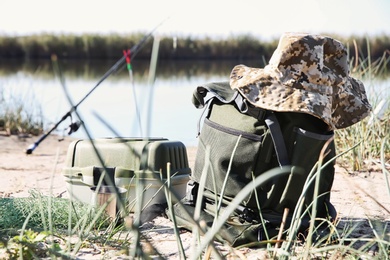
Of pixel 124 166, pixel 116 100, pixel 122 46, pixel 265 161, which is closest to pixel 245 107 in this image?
pixel 265 161

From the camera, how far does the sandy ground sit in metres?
3.03

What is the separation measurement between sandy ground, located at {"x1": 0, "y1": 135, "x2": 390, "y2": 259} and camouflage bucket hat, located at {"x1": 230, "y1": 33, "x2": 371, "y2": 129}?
32cm

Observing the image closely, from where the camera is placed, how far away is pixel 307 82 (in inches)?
115

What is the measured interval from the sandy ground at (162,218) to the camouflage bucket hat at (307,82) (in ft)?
1.06

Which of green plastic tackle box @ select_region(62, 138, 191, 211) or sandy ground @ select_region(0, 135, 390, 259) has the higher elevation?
green plastic tackle box @ select_region(62, 138, 191, 211)

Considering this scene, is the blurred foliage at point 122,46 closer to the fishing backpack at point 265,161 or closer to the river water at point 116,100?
the river water at point 116,100

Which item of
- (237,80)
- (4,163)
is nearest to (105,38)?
(4,163)

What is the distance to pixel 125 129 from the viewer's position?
31.1 ft

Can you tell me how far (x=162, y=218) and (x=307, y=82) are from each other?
1077 mm

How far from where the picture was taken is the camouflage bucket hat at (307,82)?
9.36 ft

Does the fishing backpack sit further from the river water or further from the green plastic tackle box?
the river water

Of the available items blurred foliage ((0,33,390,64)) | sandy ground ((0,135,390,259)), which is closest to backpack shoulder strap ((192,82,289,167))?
sandy ground ((0,135,390,259))

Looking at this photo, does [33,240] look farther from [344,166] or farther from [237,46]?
[237,46]

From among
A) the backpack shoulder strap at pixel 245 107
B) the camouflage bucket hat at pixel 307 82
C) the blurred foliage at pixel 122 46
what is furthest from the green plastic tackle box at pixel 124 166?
the blurred foliage at pixel 122 46
